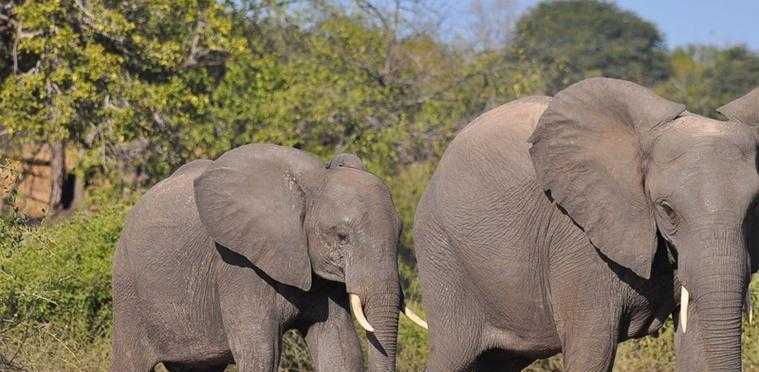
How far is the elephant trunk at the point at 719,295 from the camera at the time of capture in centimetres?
614

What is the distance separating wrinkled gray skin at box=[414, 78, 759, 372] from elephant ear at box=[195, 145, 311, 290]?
0.61 m

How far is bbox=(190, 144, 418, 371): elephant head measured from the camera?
7.23 meters

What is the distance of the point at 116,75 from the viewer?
13.1m

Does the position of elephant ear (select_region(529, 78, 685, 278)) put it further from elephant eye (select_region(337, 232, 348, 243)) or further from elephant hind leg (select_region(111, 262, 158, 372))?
elephant hind leg (select_region(111, 262, 158, 372))

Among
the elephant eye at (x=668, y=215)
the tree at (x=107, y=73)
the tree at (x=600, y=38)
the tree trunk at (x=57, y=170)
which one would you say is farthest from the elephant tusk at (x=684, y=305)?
the tree at (x=600, y=38)

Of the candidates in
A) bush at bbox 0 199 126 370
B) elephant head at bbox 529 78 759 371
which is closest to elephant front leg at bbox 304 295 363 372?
elephant head at bbox 529 78 759 371

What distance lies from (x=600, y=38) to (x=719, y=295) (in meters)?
39.9

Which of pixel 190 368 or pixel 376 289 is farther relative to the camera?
pixel 190 368

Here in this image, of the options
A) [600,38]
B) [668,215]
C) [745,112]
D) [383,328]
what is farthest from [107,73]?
[600,38]

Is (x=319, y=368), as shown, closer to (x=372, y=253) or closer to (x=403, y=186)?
(x=372, y=253)

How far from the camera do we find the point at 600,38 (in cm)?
4559

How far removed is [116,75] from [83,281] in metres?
2.96

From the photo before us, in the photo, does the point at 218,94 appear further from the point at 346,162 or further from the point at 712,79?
the point at 712,79

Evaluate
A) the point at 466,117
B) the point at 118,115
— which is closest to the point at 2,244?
the point at 118,115
